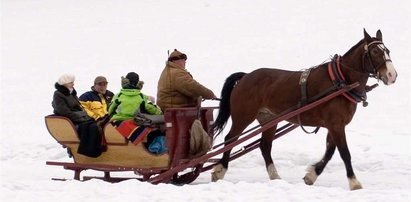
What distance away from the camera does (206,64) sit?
69.0 ft

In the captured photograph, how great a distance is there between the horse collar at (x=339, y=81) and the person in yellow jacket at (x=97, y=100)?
289cm

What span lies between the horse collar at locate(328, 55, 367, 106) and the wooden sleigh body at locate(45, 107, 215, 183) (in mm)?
1626

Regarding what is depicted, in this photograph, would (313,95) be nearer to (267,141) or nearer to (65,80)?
(267,141)

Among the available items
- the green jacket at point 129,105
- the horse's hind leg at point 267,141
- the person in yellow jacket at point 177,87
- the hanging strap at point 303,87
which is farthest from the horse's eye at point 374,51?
the green jacket at point 129,105

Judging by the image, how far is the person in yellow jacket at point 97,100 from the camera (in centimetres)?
996

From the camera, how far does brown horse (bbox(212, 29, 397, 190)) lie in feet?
28.2

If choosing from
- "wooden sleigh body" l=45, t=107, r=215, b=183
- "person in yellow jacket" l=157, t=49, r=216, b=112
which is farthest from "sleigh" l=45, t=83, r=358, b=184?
"person in yellow jacket" l=157, t=49, r=216, b=112

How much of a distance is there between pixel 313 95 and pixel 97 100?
113 inches

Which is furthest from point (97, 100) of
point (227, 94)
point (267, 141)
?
point (267, 141)

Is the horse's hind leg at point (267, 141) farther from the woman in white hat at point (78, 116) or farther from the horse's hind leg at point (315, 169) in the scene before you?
the woman in white hat at point (78, 116)

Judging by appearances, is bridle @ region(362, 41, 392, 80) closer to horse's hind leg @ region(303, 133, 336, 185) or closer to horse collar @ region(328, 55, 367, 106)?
horse collar @ region(328, 55, 367, 106)

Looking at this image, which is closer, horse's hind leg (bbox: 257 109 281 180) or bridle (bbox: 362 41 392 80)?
bridle (bbox: 362 41 392 80)

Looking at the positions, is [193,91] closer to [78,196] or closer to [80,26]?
[78,196]

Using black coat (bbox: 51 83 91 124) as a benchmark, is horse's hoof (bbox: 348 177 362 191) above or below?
below
